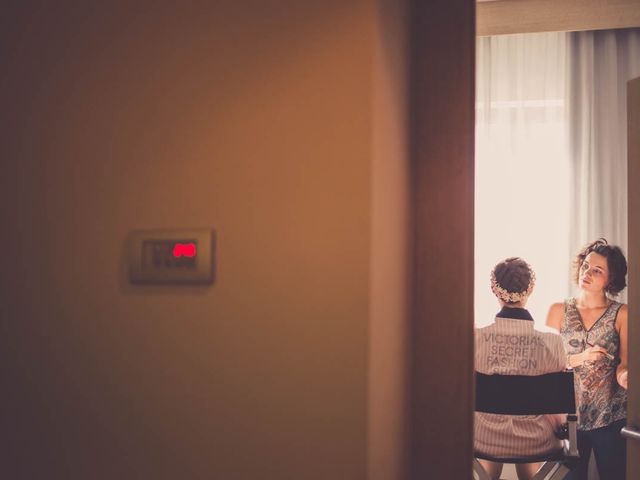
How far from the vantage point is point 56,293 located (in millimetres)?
1029

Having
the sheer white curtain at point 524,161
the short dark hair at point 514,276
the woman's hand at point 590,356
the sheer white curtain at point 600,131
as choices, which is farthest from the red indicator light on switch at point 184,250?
the sheer white curtain at point 600,131

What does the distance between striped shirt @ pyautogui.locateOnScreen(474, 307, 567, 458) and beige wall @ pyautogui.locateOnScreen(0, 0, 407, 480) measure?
1.45 m

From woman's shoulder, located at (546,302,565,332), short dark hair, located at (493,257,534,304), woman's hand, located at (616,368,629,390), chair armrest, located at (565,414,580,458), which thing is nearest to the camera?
chair armrest, located at (565,414,580,458)

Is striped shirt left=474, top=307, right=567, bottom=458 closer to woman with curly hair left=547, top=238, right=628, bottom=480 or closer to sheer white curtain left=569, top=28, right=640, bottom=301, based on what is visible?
woman with curly hair left=547, top=238, right=628, bottom=480

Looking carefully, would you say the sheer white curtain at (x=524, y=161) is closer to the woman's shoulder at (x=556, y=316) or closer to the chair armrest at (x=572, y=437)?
the woman's shoulder at (x=556, y=316)

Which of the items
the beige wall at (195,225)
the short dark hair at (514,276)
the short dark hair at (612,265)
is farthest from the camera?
the short dark hair at (612,265)

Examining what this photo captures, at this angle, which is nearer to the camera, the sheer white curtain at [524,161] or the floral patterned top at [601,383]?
the floral patterned top at [601,383]

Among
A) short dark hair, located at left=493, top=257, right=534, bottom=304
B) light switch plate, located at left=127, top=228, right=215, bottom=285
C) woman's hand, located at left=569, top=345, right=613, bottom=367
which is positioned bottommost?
woman's hand, located at left=569, top=345, right=613, bottom=367

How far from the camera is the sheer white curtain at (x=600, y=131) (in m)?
3.75

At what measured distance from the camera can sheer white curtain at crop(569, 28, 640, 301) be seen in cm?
375

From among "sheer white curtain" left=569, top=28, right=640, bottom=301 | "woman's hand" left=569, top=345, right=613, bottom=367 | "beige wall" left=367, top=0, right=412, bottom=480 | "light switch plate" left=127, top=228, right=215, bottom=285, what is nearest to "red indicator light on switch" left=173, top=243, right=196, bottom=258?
"light switch plate" left=127, top=228, right=215, bottom=285

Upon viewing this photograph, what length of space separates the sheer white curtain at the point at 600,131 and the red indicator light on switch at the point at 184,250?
3.40m

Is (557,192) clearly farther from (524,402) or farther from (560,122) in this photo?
(524,402)

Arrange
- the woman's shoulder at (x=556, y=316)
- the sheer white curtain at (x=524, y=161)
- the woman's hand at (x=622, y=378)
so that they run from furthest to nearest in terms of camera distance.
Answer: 1. the sheer white curtain at (x=524, y=161)
2. the woman's shoulder at (x=556, y=316)
3. the woman's hand at (x=622, y=378)
